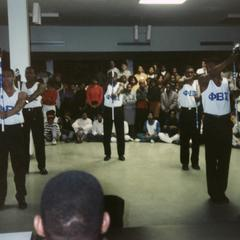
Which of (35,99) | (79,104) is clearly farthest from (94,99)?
(35,99)

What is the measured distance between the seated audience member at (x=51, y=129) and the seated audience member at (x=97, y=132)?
0.71 m

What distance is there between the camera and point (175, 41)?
43.5 feet

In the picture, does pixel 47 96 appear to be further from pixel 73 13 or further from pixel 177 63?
pixel 177 63

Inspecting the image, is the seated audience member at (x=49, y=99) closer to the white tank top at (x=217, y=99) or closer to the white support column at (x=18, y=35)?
the white support column at (x=18, y=35)

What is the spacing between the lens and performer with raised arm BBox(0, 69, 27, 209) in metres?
4.41

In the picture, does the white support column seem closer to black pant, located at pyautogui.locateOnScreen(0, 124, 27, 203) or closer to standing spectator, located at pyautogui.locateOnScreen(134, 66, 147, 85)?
black pant, located at pyautogui.locateOnScreen(0, 124, 27, 203)

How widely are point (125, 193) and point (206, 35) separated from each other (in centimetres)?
906

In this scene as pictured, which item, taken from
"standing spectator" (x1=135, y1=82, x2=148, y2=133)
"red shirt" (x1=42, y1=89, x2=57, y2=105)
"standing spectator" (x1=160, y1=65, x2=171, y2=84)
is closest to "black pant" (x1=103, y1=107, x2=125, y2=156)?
"standing spectator" (x1=135, y1=82, x2=148, y2=133)

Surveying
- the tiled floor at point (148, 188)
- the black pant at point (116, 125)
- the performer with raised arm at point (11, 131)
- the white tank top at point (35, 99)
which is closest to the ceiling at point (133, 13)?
the black pant at point (116, 125)

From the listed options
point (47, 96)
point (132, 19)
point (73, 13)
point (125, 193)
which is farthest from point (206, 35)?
point (125, 193)

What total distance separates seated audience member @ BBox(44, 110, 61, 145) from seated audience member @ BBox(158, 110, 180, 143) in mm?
2279

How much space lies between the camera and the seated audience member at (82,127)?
32.2ft

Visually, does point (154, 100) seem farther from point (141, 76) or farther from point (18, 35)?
point (18, 35)

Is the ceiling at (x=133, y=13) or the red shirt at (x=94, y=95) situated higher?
the ceiling at (x=133, y=13)
